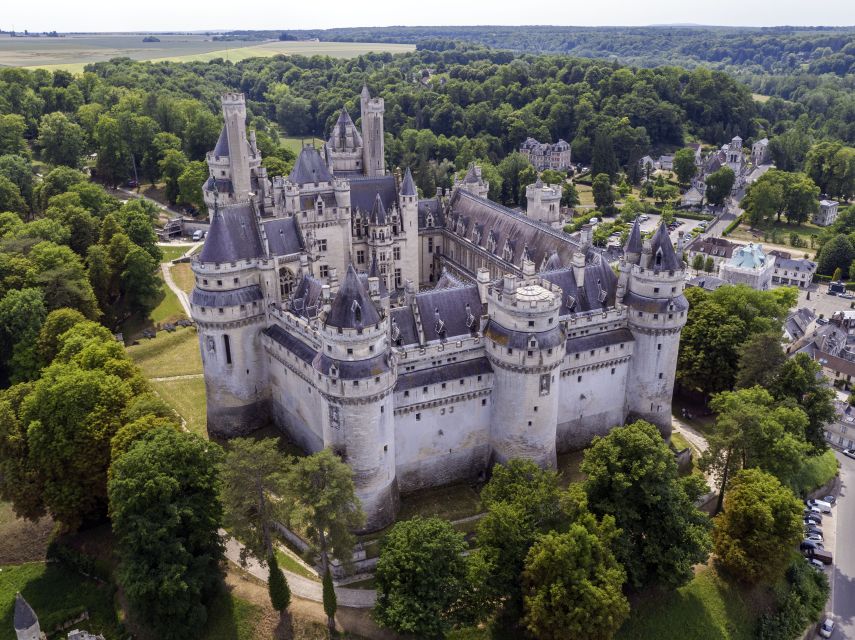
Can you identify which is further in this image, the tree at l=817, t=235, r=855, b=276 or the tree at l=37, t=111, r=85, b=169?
the tree at l=37, t=111, r=85, b=169

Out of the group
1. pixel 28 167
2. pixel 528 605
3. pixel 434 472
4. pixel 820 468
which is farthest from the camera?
pixel 28 167

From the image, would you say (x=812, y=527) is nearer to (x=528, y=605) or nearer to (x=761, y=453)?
(x=761, y=453)

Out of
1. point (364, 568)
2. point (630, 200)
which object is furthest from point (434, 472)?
point (630, 200)

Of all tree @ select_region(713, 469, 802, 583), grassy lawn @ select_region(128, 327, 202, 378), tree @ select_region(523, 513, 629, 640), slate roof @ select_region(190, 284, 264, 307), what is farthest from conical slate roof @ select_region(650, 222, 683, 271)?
grassy lawn @ select_region(128, 327, 202, 378)

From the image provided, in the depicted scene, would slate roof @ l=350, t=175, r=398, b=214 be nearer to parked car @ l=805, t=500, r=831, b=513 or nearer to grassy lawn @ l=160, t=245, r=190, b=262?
grassy lawn @ l=160, t=245, r=190, b=262

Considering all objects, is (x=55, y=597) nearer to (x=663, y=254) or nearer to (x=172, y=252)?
(x=663, y=254)

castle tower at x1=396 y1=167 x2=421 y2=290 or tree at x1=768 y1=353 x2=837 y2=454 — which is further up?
castle tower at x1=396 y1=167 x2=421 y2=290
